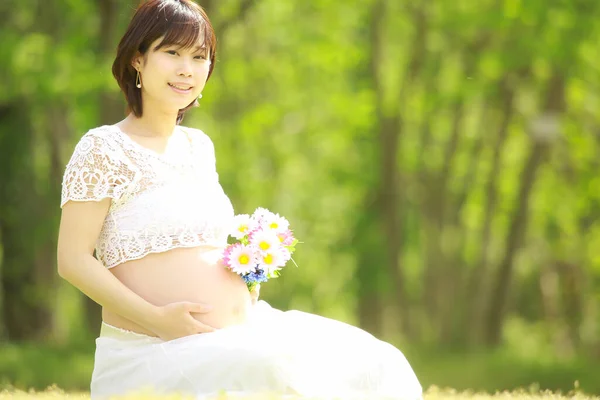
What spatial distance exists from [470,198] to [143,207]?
1931cm

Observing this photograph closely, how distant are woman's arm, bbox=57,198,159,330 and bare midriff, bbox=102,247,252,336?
11cm

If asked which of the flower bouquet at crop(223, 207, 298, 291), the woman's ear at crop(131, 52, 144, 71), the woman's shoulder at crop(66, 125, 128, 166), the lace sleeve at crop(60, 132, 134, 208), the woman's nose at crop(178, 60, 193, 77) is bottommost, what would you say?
the flower bouquet at crop(223, 207, 298, 291)

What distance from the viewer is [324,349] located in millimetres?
4109

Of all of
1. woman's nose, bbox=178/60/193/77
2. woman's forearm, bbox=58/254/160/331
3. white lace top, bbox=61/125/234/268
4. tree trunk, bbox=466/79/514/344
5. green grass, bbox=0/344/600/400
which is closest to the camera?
woman's forearm, bbox=58/254/160/331

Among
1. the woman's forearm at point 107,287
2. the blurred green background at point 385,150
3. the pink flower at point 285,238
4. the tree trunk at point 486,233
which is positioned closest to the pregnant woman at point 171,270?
the woman's forearm at point 107,287

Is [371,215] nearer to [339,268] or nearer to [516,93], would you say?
[516,93]

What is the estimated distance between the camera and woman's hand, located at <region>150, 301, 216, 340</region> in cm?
410

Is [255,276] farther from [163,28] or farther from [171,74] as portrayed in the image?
[163,28]

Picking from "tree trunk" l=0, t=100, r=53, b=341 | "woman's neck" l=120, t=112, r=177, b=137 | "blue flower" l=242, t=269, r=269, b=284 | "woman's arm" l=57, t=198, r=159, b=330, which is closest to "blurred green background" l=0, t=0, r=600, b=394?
"tree trunk" l=0, t=100, r=53, b=341

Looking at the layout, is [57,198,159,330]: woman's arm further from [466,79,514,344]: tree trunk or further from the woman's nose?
[466,79,514,344]: tree trunk

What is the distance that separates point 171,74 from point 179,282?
2.76ft

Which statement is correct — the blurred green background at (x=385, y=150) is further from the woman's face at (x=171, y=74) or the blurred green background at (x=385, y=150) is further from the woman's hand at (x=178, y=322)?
the woman's hand at (x=178, y=322)

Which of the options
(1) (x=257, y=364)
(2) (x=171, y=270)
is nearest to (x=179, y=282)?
(2) (x=171, y=270)

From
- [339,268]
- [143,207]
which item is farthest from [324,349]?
[339,268]
